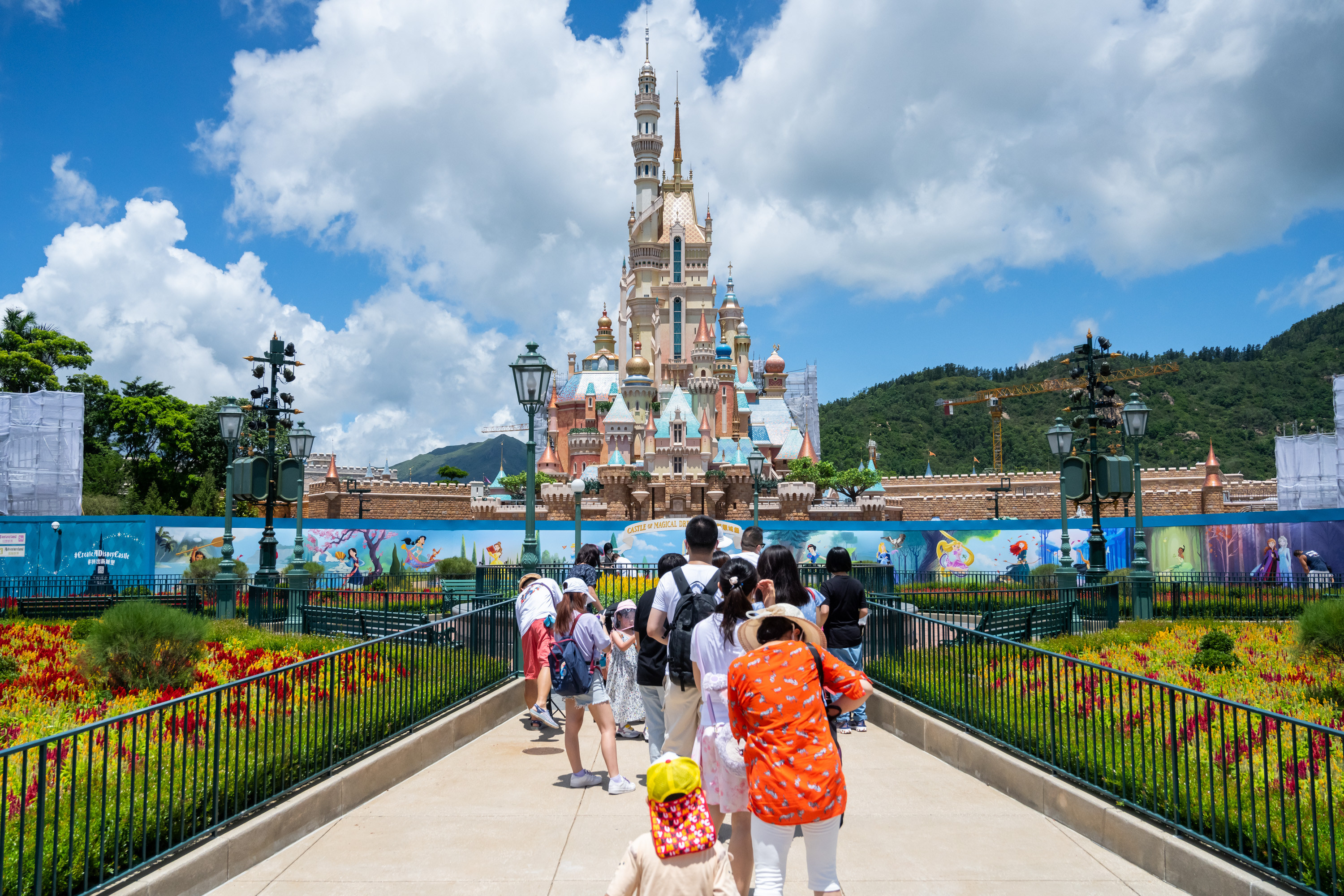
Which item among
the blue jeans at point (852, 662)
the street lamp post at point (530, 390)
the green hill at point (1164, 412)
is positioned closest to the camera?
the blue jeans at point (852, 662)

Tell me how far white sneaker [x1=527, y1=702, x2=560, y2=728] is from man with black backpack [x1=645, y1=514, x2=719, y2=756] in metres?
3.44

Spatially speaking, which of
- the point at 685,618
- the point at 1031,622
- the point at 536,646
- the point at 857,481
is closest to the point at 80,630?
the point at 536,646

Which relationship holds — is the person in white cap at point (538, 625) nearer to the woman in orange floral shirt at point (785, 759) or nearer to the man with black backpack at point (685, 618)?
the man with black backpack at point (685, 618)

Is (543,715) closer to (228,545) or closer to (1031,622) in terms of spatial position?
(1031,622)

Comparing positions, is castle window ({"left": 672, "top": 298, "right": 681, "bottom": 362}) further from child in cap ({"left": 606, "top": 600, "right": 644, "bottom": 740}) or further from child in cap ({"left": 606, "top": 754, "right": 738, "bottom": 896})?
child in cap ({"left": 606, "top": 754, "right": 738, "bottom": 896})

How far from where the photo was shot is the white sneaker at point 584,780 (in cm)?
694

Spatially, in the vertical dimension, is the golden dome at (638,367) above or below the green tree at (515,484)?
above

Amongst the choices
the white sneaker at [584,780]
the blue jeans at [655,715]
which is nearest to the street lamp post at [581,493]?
the white sneaker at [584,780]

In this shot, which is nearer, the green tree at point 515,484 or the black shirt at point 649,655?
the black shirt at point 649,655

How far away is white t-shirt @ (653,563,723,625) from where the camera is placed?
561cm

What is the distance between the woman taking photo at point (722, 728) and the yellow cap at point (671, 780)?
2.68 feet

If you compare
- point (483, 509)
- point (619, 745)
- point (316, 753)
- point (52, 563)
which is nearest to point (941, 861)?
point (619, 745)

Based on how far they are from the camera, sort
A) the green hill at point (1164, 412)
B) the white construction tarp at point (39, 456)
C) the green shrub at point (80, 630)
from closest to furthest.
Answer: the green shrub at point (80, 630)
the white construction tarp at point (39, 456)
the green hill at point (1164, 412)

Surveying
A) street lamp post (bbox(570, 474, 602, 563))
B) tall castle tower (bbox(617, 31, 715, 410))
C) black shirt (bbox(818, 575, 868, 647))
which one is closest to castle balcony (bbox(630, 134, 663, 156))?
tall castle tower (bbox(617, 31, 715, 410))
